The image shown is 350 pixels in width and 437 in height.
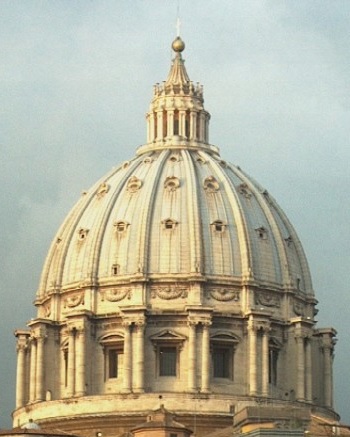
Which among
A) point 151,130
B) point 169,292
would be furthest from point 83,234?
point 151,130

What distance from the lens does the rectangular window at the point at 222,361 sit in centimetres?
12719

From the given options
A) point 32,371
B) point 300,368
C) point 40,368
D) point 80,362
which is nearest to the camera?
point 80,362

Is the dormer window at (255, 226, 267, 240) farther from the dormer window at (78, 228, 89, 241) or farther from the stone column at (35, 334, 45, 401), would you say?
the stone column at (35, 334, 45, 401)

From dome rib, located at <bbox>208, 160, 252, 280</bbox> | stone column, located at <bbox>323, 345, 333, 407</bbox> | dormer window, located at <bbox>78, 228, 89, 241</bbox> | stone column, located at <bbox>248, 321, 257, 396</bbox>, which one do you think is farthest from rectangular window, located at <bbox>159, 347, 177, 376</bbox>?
stone column, located at <bbox>323, 345, 333, 407</bbox>

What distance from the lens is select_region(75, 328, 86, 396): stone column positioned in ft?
414

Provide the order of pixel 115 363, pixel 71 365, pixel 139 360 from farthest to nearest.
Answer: pixel 115 363
pixel 71 365
pixel 139 360

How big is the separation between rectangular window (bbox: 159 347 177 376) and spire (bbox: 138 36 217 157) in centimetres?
1478

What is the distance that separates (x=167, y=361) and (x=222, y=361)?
131 inches

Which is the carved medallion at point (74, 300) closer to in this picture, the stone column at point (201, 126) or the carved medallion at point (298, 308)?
the carved medallion at point (298, 308)

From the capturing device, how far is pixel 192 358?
4911 inches

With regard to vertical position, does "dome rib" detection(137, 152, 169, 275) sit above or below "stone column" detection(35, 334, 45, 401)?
above

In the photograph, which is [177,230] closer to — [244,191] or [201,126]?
[244,191]

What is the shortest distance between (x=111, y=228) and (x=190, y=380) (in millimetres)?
11303

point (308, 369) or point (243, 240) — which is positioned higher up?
→ point (243, 240)
